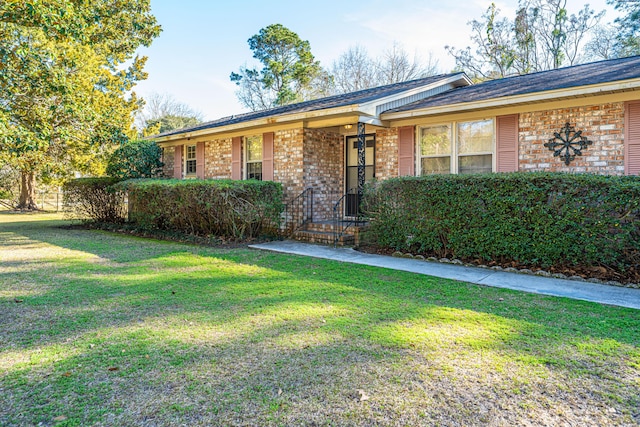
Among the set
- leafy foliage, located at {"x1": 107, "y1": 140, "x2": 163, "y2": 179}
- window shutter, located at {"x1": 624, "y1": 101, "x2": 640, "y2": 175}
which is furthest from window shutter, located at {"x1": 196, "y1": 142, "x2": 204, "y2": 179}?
window shutter, located at {"x1": 624, "y1": 101, "x2": 640, "y2": 175}

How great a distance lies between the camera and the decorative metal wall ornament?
23.6 ft

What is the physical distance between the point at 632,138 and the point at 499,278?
141 inches

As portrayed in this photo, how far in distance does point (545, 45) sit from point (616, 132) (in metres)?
20.0

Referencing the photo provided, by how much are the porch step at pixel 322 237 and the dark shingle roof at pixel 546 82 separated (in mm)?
3060

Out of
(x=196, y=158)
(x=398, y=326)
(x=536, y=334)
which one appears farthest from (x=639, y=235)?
(x=196, y=158)

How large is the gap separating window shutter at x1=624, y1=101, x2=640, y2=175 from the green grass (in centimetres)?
370

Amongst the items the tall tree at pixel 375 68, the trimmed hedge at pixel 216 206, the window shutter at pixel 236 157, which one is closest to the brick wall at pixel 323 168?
the trimmed hedge at pixel 216 206

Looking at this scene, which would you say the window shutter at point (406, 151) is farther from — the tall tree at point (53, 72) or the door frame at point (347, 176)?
the tall tree at point (53, 72)

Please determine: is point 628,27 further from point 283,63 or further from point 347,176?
point 283,63

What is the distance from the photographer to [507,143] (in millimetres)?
7965

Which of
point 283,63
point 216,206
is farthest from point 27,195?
point 216,206

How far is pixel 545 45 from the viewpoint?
76.2 feet

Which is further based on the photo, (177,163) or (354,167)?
(177,163)

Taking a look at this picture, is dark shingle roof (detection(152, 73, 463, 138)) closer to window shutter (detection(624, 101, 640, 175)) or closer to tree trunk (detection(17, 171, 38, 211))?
window shutter (detection(624, 101, 640, 175))
